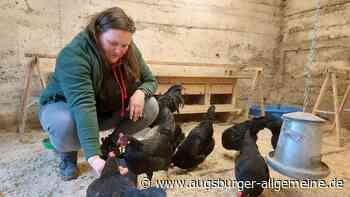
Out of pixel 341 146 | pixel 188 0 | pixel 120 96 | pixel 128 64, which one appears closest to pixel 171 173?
pixel 120 96

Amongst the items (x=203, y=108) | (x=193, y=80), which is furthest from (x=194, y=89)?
(x=203, y=108)

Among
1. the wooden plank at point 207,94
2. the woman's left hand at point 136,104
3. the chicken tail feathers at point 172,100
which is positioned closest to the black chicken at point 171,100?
the chicken tail feathers at point 172,100

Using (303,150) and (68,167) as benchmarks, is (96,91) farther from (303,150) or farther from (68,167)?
(303,150)

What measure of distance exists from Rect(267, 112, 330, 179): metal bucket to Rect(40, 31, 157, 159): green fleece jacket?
2.28ft

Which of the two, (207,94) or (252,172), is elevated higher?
(207,94)

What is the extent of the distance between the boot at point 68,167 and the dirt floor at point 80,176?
0.10 feet

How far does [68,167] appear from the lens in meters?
1.25

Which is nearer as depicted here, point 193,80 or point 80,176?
point 80,176

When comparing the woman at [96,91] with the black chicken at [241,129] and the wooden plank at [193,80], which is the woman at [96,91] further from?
the wooden plank at [193,80]

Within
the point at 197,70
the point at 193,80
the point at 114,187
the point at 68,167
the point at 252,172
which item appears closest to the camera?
the point at 114,187

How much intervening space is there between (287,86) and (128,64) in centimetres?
266

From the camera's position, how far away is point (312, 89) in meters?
2.86

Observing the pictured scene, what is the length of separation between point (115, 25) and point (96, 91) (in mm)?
301

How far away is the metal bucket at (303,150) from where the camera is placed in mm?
896
